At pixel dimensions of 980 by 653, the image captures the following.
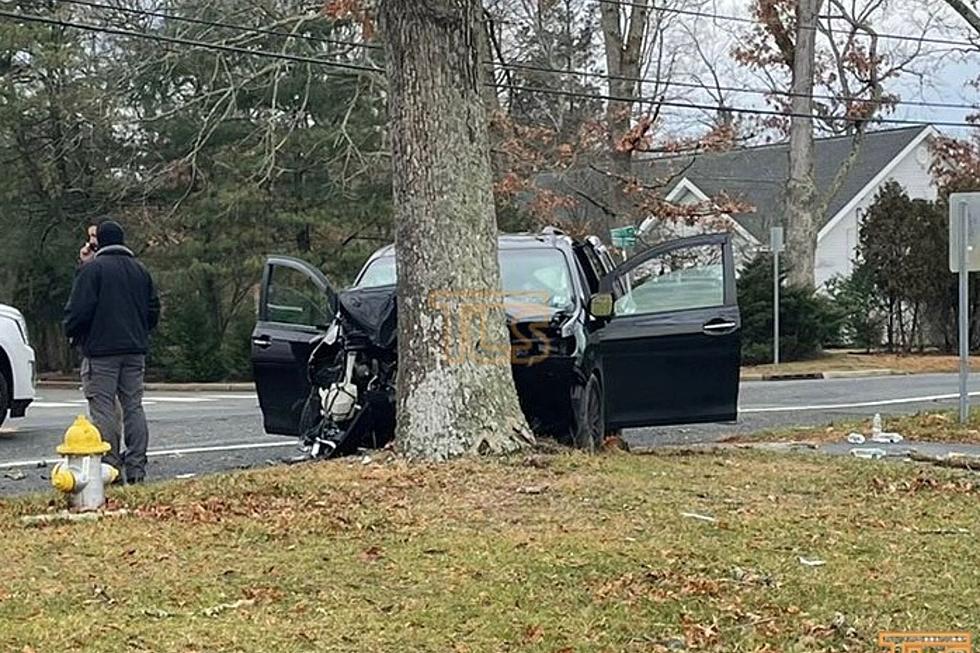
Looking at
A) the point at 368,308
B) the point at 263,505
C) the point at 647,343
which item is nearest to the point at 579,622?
the point at 263,505

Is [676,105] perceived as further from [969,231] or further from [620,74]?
[969,231]

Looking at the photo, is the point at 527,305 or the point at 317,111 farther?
the point at 317,111

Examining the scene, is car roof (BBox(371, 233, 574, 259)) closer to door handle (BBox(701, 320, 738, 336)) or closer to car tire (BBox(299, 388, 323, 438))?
door handle (BBox(701, 320, 738, 336))

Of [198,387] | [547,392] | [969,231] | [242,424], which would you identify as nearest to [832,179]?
[198,387]

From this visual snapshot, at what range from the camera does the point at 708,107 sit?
102ft

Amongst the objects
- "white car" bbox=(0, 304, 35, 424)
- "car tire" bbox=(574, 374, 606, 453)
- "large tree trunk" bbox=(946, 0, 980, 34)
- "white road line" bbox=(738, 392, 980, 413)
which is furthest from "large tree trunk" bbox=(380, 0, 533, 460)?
"white road line" bbox=(738, 392, 980, 413)

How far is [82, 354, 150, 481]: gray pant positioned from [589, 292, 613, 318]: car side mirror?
313 centimetres

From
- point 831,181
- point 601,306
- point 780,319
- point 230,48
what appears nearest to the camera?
point 601,306

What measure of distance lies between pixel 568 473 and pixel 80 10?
24.9 meters

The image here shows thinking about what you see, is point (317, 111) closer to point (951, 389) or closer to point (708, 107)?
point (708, 107)

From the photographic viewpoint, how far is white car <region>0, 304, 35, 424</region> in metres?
12.2

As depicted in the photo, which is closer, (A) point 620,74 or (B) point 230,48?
(B) point 230,48

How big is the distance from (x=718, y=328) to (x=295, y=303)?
3.26 m

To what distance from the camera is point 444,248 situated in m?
7.57
